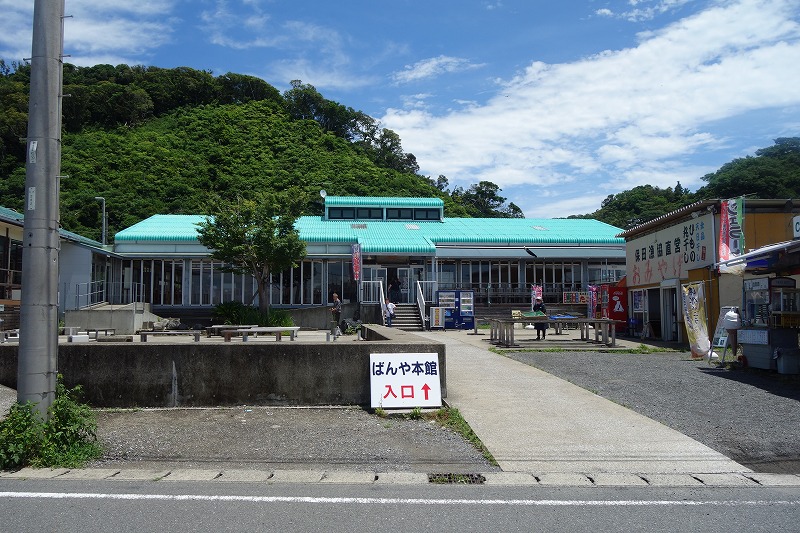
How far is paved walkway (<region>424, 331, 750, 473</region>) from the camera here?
292 inches

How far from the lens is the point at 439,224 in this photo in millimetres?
42250

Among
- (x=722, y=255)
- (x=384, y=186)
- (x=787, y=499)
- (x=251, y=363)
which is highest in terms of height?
(x=384, y=186)

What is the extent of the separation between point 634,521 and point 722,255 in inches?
618

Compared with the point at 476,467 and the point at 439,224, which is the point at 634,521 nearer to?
the point at 476,467

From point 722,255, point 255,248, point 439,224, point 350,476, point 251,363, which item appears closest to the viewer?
point 350,476

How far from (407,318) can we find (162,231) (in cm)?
1423

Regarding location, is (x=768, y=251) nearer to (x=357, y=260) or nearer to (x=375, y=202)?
(x=357, y=260)

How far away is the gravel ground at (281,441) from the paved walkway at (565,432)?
630 mm

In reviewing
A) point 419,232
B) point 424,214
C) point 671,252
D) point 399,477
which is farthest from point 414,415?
point 424,214

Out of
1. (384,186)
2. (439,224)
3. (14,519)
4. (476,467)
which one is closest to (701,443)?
(476,467)

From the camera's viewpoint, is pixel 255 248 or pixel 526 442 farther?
pixel 255 248

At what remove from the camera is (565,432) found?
8.71 m

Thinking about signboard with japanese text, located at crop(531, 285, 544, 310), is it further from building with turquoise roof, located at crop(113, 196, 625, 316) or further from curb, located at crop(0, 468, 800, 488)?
curb, located at crop(0, 468, 800, 488)

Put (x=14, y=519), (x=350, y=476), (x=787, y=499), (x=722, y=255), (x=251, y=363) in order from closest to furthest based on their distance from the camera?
(x=14, y=519) → (x=787, y=499) → (x=350, y=476) → (x=251, y=363) → (x=722, y=255)
